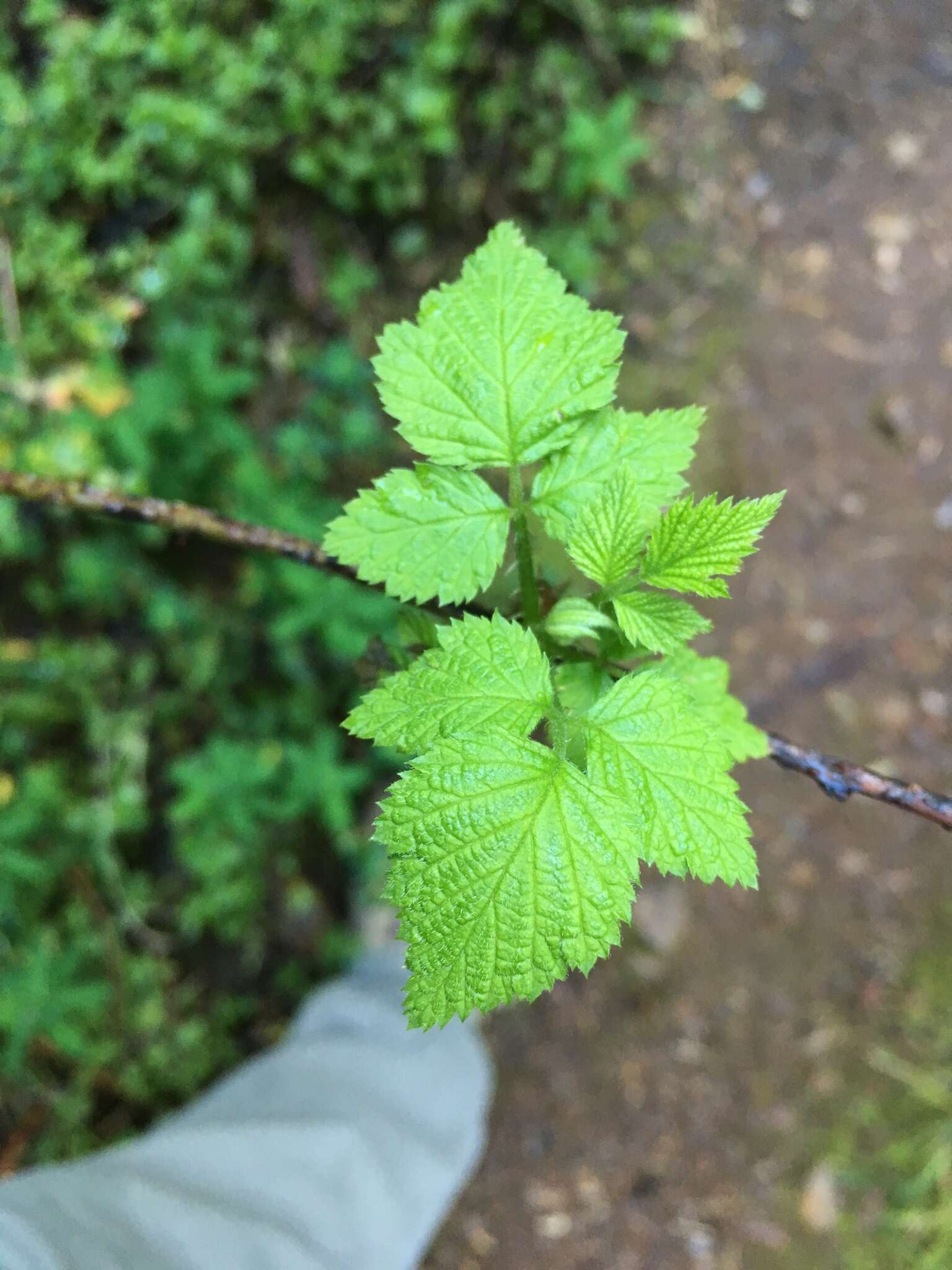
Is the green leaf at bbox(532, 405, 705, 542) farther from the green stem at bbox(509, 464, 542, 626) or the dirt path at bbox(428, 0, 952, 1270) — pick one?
the dirt path at bbox(428, 0, 952, 1270)

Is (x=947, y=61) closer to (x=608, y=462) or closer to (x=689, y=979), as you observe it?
(x=608, y=462)

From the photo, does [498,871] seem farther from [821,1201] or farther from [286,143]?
[821,1201]

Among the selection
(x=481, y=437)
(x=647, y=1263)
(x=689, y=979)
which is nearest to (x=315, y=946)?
(x=689, y=979)

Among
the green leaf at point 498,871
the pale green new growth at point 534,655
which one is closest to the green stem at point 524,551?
the pale green new growth at point 534,655

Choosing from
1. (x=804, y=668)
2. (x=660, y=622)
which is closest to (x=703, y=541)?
(x=660, y=622)

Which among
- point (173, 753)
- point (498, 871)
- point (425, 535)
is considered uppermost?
point (425, 535)

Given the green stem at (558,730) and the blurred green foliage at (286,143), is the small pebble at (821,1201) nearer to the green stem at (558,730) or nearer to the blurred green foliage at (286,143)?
the green stem at (558,730)
